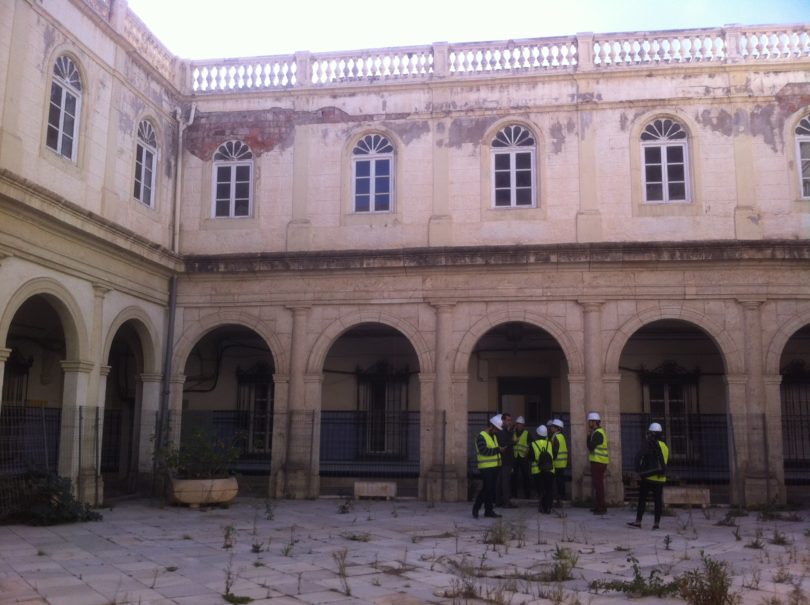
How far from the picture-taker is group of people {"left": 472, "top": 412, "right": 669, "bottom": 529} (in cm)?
1208

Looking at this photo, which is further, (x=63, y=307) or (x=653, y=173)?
(x=653, y=173)

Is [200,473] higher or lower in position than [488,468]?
lower

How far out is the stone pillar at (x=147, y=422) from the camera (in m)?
16.1

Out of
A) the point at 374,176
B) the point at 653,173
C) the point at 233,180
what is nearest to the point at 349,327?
the point at 374,176

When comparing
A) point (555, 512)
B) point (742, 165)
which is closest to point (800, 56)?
point (742, 165)

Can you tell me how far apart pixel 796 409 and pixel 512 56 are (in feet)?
33.2

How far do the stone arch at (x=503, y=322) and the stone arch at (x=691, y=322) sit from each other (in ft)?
2.35

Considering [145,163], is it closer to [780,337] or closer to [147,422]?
[147,422]

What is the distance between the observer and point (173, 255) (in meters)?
16.5

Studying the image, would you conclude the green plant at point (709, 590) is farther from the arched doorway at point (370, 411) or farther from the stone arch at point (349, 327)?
the arched doorway at point (370, 411)

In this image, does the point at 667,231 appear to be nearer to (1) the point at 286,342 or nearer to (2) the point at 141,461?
(1) the point at 286,342

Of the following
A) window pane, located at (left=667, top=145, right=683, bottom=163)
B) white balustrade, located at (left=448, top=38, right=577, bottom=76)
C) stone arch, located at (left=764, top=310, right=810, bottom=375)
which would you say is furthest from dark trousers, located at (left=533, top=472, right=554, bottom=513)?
white balustrade, located at (left=448, top=38, right=577, bottom=76)

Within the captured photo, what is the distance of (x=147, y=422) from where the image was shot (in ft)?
53.0

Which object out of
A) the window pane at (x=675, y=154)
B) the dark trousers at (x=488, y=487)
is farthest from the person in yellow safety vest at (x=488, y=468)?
the window pane at (x=675, y=154)
